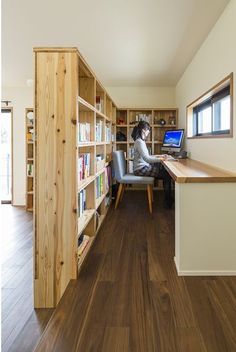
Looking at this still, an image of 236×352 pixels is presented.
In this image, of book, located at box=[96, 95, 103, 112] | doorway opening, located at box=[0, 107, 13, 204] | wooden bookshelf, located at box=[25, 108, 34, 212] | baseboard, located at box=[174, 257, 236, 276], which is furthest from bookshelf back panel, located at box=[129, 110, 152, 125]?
baseboard, located at box=[174, 257, 236, 276]

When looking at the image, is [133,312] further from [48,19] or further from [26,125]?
[26,125]

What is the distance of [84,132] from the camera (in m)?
2.78

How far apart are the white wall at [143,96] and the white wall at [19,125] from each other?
1.66 metres

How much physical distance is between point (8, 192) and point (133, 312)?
4833mm

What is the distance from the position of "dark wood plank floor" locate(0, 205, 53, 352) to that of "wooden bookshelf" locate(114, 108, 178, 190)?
297 cm

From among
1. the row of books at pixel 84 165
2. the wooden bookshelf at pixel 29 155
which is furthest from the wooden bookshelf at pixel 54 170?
the wooden bookshelf at pixel 29 155

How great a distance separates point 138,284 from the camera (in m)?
2.09

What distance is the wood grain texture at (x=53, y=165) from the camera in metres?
2.04

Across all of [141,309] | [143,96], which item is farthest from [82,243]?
[143,96]

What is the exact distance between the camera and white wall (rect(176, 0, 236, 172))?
251cm

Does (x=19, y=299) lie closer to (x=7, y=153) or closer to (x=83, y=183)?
(x=83, y=183)

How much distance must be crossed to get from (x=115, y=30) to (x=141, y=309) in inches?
108

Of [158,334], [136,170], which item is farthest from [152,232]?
[158,334]

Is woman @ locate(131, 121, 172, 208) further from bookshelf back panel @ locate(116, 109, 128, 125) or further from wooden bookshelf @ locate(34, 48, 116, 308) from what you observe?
wooden bookshelf @ locate(34, 48, 116, 308)
